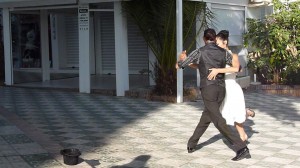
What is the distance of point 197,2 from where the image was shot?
11672 mm

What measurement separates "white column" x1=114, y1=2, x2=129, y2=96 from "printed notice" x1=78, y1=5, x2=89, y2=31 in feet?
3.01

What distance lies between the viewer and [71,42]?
714 inches

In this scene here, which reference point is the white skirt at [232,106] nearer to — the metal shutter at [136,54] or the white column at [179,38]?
the white column at [179,38]

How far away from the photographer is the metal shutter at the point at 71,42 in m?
18.0

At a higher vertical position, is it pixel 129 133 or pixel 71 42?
pixel 71 42

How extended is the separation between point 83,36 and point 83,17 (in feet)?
1.64

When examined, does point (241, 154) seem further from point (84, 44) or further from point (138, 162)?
point (84, 44)

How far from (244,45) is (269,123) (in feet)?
18.3

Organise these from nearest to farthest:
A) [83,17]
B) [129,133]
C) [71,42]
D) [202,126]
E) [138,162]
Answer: [138,162] → [202,126] → [129,133] → [83,17] → [71,42]

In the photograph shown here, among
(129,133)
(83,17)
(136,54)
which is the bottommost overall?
(129,133)

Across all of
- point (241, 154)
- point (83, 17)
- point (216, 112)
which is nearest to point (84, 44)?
point (83, 17)

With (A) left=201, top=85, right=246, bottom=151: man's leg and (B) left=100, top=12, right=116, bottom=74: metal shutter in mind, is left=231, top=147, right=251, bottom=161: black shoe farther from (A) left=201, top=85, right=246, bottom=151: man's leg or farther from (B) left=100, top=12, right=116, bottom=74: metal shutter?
(B) left=100, top=12, right=116, bottom=74: metal shutter

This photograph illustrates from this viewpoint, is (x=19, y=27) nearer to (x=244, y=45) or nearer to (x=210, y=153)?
(x=244, y=45)

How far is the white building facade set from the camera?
11961mm
